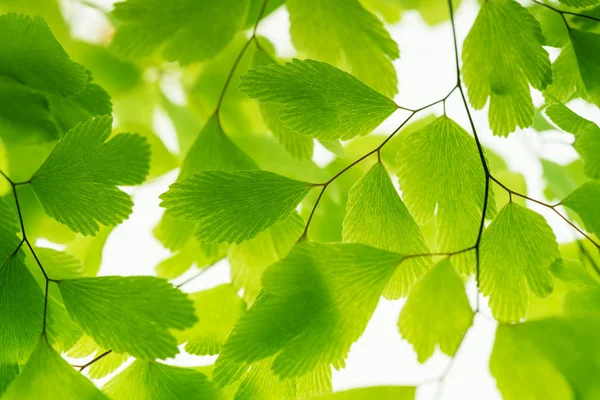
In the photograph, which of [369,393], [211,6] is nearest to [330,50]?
[211,6]

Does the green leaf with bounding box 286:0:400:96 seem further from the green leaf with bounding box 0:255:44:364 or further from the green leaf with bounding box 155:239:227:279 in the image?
the green leaf with bounding box 0:255:44:364

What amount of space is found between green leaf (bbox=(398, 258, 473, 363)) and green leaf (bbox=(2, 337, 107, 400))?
0.30 m

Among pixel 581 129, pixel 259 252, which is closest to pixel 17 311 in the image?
pixel 259 252

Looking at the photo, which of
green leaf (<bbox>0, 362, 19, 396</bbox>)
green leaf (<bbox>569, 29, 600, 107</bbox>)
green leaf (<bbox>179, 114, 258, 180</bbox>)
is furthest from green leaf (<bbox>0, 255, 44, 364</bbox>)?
green leaf (<bbox>569, 29, 600, 107</bbox>)

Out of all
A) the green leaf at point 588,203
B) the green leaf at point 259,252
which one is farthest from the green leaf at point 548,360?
the green leaf at point 259,252

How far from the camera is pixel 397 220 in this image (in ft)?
1.87

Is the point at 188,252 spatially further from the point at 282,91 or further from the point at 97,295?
the point at 282,91

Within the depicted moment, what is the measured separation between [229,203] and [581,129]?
37 cm

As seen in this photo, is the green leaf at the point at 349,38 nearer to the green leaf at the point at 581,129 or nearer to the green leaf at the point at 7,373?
the green leaf at the point at 581,129

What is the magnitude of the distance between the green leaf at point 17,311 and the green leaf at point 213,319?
0.18m

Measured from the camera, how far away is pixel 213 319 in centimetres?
68

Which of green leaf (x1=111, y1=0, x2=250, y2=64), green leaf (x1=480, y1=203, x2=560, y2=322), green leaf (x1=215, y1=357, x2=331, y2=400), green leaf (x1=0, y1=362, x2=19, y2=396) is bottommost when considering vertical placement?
green leaf (x1=215, y1=357, x2=331, y2=400)

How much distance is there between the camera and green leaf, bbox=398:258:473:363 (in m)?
0.52

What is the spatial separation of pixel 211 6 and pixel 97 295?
362 mm
